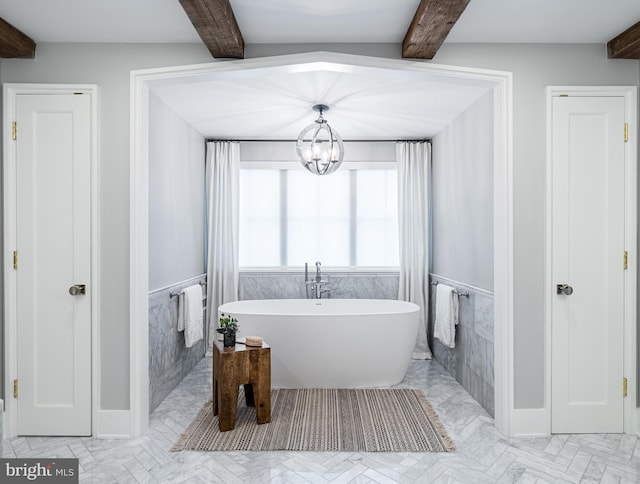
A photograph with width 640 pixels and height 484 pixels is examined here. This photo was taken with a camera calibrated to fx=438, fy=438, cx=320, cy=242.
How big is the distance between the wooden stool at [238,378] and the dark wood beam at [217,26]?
1897 millimetres

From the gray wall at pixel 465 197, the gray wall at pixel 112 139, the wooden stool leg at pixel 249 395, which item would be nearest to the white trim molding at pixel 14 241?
the gray wall at pixel 112 139

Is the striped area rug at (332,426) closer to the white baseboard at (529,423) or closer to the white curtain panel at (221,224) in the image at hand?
the white baseboard at (529,423)

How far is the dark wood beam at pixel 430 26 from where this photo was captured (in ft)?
7.02

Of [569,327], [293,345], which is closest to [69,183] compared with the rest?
[293,345]

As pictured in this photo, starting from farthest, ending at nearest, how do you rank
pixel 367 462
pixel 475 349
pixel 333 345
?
pixel 333 345 → pixel 475 349 → pixel 367 462

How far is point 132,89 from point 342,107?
1.72m

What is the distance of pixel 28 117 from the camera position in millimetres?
2746

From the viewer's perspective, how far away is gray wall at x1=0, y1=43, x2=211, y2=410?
274 cm

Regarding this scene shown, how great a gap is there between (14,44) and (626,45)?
363 centimetres

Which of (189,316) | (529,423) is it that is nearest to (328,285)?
(189,316)

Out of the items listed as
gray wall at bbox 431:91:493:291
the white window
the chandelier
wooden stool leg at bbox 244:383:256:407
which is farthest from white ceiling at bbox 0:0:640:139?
wooden stool leg at bbox 244:383:256:407

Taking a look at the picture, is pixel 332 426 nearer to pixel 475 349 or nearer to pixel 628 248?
pixel 475 349

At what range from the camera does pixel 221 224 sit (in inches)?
191

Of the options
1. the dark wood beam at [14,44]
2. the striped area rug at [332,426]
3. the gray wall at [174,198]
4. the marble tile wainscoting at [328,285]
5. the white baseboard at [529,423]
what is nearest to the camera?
the dark wood beam at [14,44]
